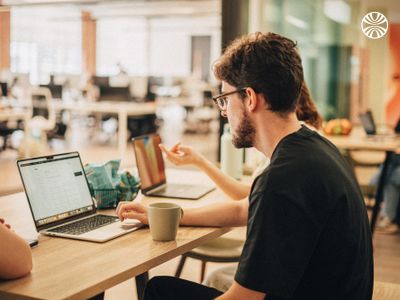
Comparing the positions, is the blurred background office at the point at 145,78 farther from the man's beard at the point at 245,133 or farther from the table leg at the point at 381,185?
the man's beard at the point at 245,133

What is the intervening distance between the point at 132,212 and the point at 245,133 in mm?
546

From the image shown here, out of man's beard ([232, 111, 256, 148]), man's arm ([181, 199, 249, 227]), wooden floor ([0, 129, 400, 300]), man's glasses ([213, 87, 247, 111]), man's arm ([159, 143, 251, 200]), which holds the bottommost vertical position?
wooden floor ([0, 129, 400, 300])

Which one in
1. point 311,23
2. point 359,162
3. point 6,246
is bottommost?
point 359,162

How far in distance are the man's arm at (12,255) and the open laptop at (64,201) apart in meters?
0.35

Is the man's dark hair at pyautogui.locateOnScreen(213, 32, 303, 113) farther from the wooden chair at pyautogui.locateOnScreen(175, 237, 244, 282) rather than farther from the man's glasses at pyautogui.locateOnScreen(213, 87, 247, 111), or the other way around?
the wooden chair at pyautogui.locateOnScreen(175, 237, 244, 282)

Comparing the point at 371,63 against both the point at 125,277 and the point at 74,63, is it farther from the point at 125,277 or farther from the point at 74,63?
the point at 74,63

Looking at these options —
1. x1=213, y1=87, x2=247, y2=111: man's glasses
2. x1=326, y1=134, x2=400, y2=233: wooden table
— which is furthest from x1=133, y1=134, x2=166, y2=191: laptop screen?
x1=326, y1=134, x2=400, y2=233: wooden table

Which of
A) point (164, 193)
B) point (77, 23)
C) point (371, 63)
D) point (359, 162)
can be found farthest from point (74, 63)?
point (164, 193)

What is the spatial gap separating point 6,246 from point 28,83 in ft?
27.5

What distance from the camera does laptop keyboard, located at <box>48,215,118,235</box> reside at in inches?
70.0

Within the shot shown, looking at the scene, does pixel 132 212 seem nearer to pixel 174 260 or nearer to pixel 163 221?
pixel 163 221

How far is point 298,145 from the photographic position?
4.33ft

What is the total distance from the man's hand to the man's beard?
49 cm

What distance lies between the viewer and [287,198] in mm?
1204
